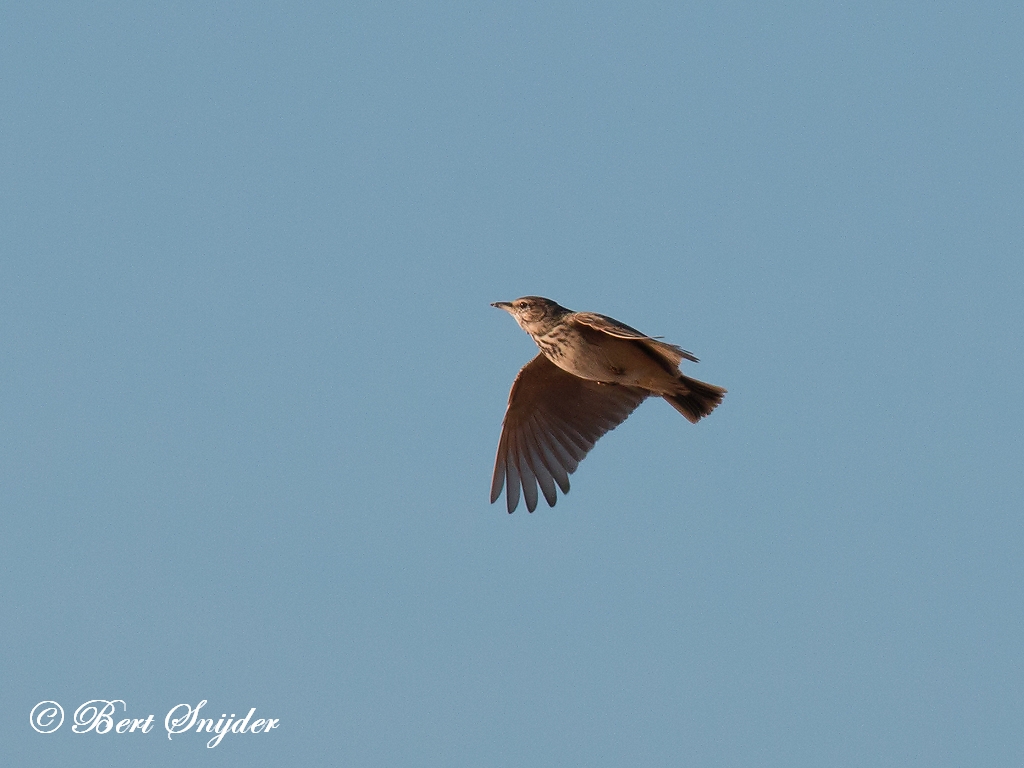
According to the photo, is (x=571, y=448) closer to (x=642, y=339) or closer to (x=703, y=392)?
(x=703, y=392)

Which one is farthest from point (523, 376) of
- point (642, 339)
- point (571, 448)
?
point (642, 339)

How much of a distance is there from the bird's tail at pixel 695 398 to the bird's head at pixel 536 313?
5.02 feet

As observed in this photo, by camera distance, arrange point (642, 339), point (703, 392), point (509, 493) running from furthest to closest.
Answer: point (509, 493), point (703, 392), point (642, 339)

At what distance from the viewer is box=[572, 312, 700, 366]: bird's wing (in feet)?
46.3

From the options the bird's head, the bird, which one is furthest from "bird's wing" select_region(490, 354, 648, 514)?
the bird's head

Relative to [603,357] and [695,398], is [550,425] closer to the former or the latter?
[695,398]

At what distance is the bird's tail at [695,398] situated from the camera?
52.4 feet

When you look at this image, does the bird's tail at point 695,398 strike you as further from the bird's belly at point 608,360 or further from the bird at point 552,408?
the bird's belly at point 608,360

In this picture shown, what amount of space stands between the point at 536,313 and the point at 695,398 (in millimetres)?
1979

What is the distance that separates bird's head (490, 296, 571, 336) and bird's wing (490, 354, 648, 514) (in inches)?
40.1

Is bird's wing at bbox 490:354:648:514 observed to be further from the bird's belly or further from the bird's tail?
the bird's belly

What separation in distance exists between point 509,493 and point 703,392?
2.73 meters

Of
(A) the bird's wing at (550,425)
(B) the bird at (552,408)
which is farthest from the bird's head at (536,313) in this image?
(A) the bird's wing at (550,425)

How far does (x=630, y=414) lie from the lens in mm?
17719
